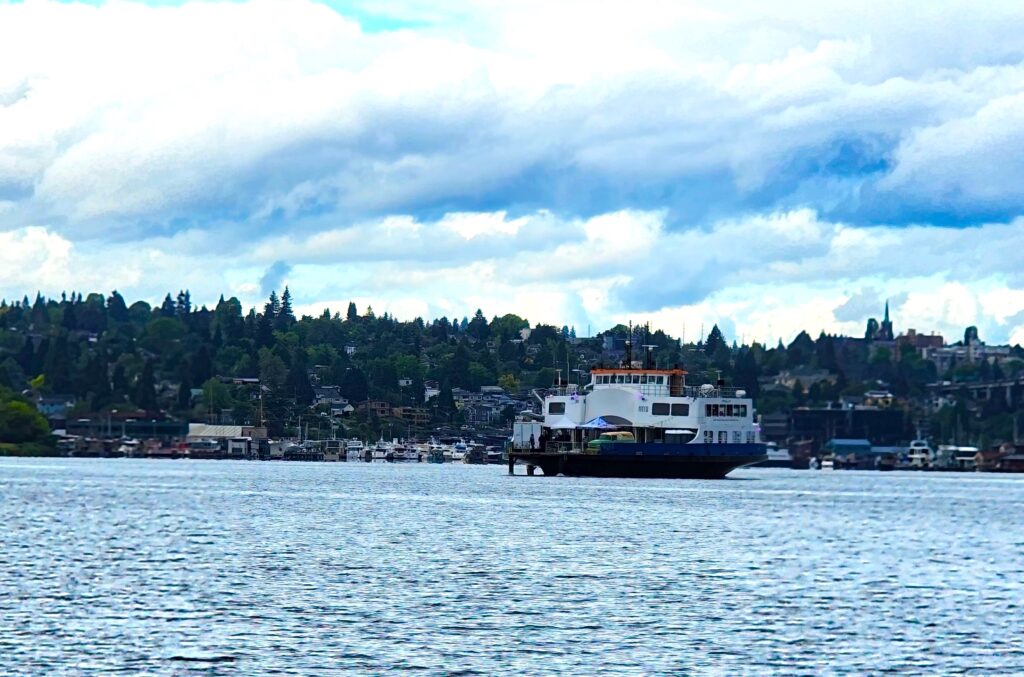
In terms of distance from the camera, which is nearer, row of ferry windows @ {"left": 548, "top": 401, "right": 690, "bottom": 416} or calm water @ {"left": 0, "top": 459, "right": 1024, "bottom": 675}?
calm water @ {"left": 0, "top": 459, "right": 1024, "bottom": 675}

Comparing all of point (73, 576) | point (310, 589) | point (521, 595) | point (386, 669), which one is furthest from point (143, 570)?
point (386, 669)

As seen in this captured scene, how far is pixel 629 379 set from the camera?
166500 millimetres

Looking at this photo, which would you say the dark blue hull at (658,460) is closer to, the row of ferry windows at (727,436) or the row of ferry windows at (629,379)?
the row of ferry windows at (727,436)

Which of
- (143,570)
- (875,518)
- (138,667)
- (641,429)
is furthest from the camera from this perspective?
(641,429)

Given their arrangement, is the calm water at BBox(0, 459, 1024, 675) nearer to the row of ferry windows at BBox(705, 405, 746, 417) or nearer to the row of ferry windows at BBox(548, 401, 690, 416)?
the row of ferry windows at BBox(705, 405, 746, 417)

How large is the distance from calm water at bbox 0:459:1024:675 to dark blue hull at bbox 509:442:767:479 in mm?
41066

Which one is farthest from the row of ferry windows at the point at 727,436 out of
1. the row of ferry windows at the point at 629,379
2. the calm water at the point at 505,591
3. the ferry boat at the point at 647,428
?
the calm water at the point at 505,591

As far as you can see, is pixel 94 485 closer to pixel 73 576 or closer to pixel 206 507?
pixel 206 507

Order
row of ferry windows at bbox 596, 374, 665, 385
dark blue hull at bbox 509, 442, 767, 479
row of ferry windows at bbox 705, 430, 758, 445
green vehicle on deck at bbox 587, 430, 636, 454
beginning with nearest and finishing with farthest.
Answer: dark blue hull at bbox 509, 442, 767, 479 < green vehicle on deck at bbox 587, 430, 636, 454 < row of ferry windows at bbox 705, 430, 758, 445 < row of ferry windows at bbox 596, 374, 665, 385

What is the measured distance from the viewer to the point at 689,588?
2547 inches

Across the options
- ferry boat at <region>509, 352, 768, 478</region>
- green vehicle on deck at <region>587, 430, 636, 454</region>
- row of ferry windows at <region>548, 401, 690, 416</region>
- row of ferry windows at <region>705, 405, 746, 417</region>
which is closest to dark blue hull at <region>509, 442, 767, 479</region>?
ferry boat at <region>509, 352, 768, 478</region>

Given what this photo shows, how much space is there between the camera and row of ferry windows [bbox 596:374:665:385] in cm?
16538

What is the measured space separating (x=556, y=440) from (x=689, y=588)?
104585 mm

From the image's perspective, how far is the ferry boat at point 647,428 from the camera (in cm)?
15962
